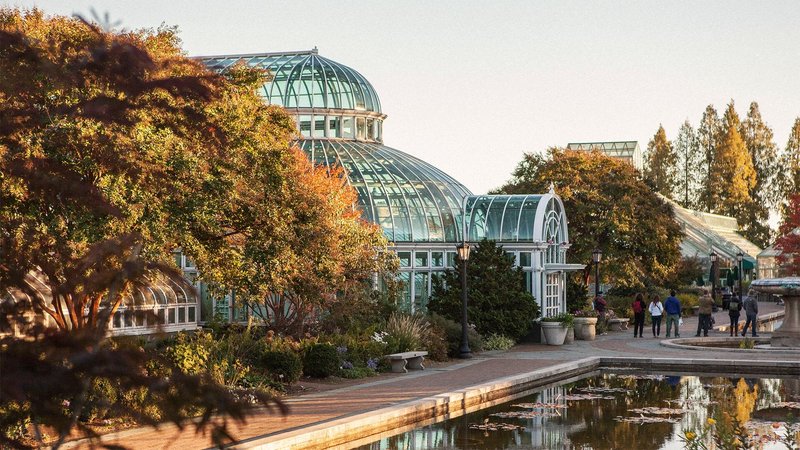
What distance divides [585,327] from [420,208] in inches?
239

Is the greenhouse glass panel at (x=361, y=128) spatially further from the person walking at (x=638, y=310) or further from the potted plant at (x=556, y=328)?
the person walking at (x=638, y=310)

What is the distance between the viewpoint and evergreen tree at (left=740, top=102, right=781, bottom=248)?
89.6m

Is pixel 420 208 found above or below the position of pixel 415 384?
above

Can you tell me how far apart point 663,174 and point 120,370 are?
287ft

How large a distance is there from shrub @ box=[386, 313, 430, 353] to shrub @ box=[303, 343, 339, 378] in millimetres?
2758

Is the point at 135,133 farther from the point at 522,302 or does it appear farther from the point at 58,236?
the point at 522,302

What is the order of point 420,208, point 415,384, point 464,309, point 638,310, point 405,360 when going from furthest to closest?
point 638,310 → point 420,208 → point 464,309 → point 405,360 → point 415,384

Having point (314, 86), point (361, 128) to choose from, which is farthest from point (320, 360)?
point (314, 86)

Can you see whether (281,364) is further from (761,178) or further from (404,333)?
(761,178)

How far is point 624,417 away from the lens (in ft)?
60.4

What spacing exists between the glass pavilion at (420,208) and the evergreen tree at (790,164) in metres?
57.2

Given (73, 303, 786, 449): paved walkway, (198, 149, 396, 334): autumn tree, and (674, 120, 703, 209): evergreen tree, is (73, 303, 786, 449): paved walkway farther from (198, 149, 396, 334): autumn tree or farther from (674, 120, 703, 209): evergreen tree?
(674, 120, 703, 209): evergreen tree

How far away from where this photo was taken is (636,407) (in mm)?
19688

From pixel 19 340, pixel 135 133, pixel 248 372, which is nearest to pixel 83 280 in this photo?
pixel 19 340
